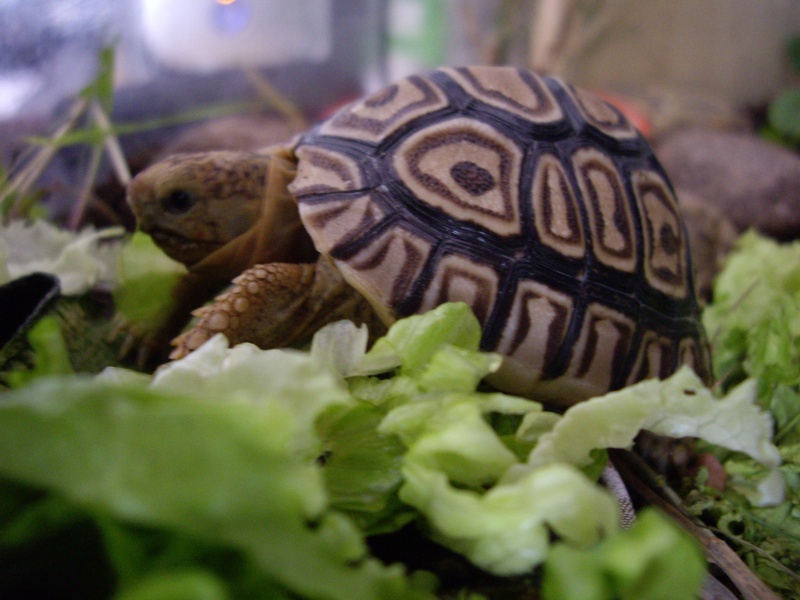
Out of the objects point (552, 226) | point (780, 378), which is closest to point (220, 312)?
point (552, 226)

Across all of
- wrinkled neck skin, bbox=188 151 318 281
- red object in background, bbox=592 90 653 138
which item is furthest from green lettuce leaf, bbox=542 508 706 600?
red object in background, bbox=592 90 653 138

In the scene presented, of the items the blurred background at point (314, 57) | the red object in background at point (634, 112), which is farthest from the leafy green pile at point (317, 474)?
the red object in background at point (634, 112)

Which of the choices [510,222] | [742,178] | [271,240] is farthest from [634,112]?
[271,240]

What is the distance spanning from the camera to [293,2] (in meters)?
3.54

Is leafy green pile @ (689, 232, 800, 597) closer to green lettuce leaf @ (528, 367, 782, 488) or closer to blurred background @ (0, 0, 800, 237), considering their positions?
green lettuce leaf @ (528, 367, 782, 488)

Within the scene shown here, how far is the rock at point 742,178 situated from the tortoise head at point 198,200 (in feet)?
8.08

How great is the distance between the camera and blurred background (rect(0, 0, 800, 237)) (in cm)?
246

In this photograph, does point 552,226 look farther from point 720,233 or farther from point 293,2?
point 293,2

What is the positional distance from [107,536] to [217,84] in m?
3.30

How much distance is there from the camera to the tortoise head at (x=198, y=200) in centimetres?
131

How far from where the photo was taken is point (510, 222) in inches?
47.6

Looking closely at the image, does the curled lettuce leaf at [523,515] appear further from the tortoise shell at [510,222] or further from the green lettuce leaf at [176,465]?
the tortoise shell at [510,222]

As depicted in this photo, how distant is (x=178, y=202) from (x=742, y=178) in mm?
2922

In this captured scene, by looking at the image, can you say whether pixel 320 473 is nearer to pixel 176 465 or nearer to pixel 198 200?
pixel 176 465
